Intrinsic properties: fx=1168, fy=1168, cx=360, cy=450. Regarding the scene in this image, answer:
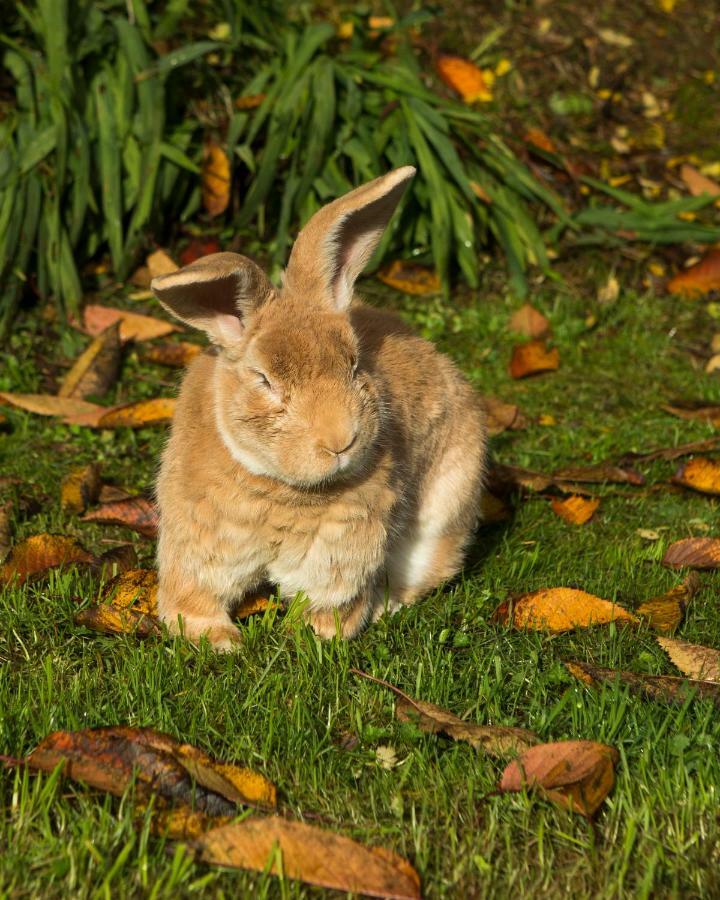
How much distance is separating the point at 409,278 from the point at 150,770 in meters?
3.73

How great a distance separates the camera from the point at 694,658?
3246 mm

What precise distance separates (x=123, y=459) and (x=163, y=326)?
3.25 feet

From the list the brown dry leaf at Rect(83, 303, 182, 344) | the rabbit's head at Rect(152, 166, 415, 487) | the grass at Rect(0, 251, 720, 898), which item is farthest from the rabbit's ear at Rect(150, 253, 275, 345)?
the brown dry leaf at Rect(83, 303, 182, 344)

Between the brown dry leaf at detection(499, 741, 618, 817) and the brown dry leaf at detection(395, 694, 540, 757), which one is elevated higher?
the brown dry leaf at detection(499, 741, 618, 817)

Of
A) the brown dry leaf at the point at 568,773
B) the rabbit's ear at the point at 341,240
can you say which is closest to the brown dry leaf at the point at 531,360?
the rabbit's ear at the point at 341,240

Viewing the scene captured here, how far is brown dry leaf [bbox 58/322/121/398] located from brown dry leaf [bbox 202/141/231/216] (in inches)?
37.5

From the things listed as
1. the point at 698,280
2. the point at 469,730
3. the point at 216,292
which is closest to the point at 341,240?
the point at 216,292

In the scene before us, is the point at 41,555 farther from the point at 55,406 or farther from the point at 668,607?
the point at 668,607

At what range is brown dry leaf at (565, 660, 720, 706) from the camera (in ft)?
10.1

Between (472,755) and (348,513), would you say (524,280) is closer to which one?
(348,513)

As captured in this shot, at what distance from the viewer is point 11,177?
518 centimetres

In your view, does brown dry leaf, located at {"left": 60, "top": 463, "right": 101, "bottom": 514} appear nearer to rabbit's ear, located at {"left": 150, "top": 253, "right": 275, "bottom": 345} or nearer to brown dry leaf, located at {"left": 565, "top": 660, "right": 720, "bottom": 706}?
rabbit's ear, located at {"left": 150, "top": 253, "right": 275, "bottom": 345}

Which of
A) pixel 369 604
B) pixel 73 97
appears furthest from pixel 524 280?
pixel 369 604

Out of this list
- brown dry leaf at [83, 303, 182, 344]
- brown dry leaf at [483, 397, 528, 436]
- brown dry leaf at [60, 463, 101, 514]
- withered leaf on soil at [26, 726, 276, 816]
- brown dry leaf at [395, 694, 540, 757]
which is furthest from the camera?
brown dry leaf at [83, 303, 182, 344]
